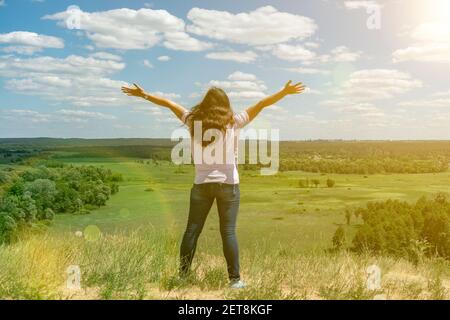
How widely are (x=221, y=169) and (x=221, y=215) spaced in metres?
0.43

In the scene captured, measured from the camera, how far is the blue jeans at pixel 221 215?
180 inches

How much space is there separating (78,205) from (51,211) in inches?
749

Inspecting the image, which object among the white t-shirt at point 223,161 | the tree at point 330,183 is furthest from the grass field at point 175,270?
the tree at point 330,183

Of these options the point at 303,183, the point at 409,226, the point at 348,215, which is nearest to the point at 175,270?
the point at 409,226

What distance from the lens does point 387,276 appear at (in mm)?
5977

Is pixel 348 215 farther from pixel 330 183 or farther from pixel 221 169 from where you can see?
pixel 221 169

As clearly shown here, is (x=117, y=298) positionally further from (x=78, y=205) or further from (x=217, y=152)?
(x=78, y=205)

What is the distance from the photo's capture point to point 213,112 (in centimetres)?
455

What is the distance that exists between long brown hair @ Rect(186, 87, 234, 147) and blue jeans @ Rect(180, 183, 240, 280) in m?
0.43


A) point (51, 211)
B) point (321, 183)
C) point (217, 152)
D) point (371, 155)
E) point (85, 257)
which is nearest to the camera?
point (217, 152)

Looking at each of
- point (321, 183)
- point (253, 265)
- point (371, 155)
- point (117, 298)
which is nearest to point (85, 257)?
point (117, 298)

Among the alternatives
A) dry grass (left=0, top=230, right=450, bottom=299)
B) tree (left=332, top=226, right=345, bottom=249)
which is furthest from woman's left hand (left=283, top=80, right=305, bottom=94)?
tree (left=332, top=226, right=345, bottom=249)

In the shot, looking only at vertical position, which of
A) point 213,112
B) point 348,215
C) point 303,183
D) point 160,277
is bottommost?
point 348,215
